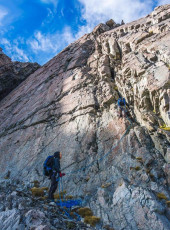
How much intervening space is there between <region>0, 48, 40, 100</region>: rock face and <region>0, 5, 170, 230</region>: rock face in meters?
19.9

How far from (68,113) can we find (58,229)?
14496 mm

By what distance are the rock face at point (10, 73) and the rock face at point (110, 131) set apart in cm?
1991

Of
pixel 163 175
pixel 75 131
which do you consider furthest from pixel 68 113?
pixel 163 175

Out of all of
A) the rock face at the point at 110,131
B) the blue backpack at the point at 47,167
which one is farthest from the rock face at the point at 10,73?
the blue backpack at the point at 47,167

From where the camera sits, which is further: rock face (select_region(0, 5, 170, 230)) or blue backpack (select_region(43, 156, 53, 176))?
blue backpack (select_region(43, 156, 53, 176))

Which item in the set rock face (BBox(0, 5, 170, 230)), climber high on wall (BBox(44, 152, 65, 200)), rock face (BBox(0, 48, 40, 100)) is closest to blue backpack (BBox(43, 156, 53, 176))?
climber high on wall (BBox(44, 152, 65, 200))

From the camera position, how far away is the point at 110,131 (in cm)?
1714

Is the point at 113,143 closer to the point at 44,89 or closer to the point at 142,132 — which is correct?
the point at 142,132

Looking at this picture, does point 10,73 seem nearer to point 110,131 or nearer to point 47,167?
point 110,131

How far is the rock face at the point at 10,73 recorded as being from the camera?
158ft

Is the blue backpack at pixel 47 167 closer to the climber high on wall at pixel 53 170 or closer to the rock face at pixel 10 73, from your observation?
the climber high on wall at pixel 53 170

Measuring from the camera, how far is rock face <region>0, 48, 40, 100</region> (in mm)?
48031

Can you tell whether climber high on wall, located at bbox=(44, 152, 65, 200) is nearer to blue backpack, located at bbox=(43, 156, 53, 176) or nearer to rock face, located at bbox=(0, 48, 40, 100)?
blue backpack, located at bbox=(43, 156, 53, 176)

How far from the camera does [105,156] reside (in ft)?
50.5
